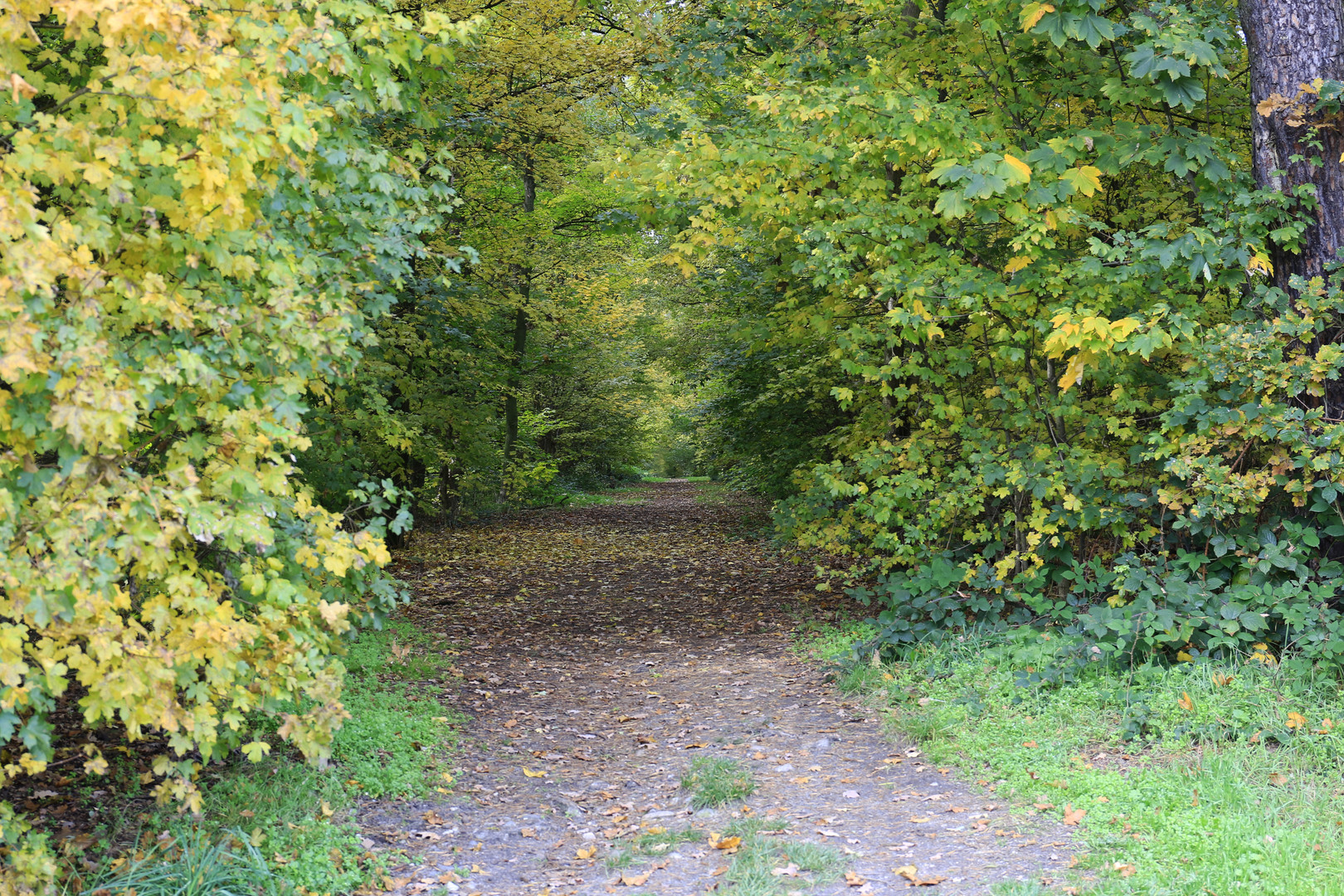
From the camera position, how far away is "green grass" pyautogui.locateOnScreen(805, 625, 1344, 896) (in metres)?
3.79

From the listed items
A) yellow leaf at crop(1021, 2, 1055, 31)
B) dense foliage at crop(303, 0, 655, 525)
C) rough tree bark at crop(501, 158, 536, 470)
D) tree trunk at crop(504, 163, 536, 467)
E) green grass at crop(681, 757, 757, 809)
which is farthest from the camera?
tree trunk at crop(504, 163, 536, 467)

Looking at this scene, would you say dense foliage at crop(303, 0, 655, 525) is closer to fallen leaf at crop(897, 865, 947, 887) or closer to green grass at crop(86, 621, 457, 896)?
green grass at crop(86, 621, 457, 896)

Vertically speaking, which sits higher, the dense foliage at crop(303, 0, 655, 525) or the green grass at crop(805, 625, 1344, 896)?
the dense foliage at crop(303, 0, 655, 525)

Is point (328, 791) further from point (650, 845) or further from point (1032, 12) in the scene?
point (1032, 12)

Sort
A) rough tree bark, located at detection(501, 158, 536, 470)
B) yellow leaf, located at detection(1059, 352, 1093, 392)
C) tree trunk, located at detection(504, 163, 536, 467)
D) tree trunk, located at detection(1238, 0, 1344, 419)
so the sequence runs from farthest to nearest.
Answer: tree trunk, located at detection(504, 163, 536, 467) < rough tree bark, located at detection(501, 158, 536, 470) < yellow leaf, located at detection(1059, 352, 1093, 392) < tree trunk, located at detection(1238, 0, 1344, 419)

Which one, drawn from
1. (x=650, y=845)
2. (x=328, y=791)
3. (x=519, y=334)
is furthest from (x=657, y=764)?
(x=519, y=334)

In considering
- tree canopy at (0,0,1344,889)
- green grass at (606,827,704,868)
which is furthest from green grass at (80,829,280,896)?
green grass at (606,827,704,868)

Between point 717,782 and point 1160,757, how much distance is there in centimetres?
233

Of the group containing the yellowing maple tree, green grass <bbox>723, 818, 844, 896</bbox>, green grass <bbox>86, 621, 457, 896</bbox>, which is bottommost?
green grass <bbox>723, 818, 844, 896</bbox>

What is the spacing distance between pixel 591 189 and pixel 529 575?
737cm

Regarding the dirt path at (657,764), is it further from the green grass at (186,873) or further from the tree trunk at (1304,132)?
the tree trunk at (1304,132)

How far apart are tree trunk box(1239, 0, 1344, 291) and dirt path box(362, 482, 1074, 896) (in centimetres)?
400

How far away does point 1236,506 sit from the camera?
19.0 feet

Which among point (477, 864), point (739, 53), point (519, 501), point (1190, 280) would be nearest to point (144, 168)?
point (477, 864)
